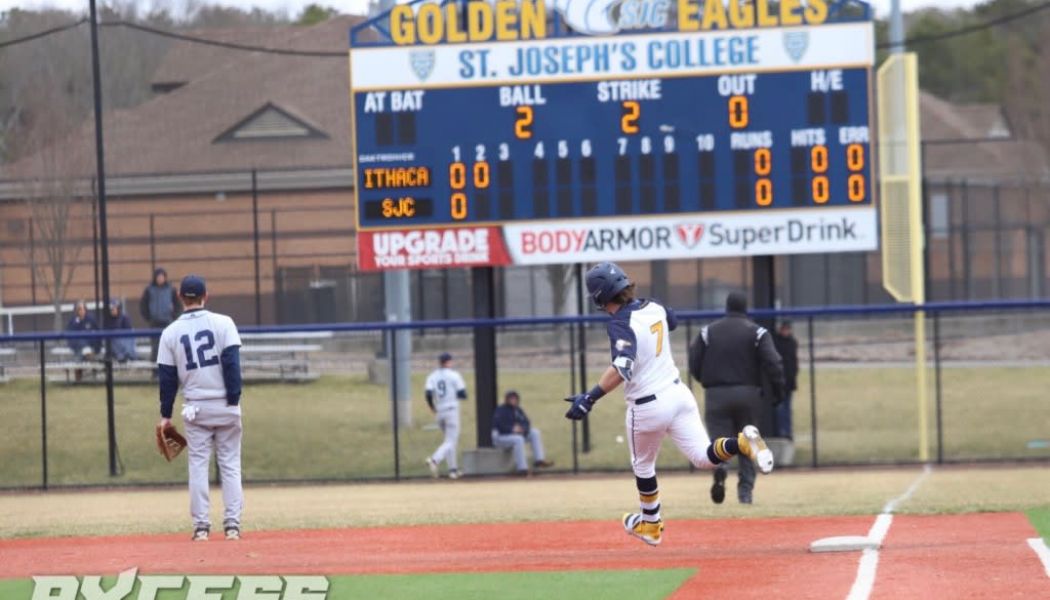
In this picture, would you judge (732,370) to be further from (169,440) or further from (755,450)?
(169,440)

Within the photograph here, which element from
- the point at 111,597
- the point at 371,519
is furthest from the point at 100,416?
the point at 111,597

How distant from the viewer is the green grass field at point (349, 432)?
71.4 ft

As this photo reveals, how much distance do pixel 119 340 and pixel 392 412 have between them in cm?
→ 430

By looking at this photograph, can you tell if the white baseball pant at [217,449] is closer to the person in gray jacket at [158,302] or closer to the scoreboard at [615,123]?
the scoreboard at [615,123]

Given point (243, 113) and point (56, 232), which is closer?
point (56, 232)

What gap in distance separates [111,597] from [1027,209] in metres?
41.8

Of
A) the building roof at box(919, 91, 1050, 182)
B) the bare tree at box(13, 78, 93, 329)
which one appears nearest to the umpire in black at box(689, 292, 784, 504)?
the bare tree at box(13, 78, 93, 329)

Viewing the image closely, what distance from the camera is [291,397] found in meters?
23.0

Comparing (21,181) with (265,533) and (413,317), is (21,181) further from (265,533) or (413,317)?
(265,533)

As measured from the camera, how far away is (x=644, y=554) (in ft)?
35.4

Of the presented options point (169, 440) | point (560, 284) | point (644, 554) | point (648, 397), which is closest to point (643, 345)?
point (648, 397)

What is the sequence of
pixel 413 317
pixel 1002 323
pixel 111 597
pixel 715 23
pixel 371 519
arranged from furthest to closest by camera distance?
pixel 1002 323 < pixel 413 317 < pixel 715 23 < pixel 371 519 < pixel 111 597

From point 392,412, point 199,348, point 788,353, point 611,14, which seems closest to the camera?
point 199,348

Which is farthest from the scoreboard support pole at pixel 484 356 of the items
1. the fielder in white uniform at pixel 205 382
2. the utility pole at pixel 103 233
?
the fielder in white uniform at pixel 205 382
